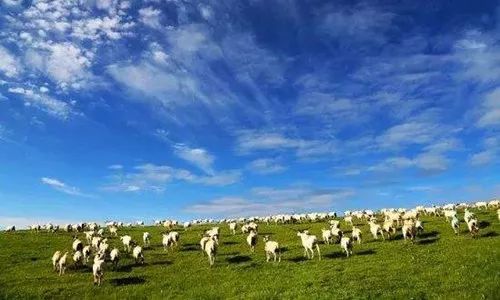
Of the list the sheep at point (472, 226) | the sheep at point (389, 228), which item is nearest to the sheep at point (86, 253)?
the sheep at point (389, 228)

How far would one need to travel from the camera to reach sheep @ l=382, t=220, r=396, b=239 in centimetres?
5066

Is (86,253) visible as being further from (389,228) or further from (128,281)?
(389,228)

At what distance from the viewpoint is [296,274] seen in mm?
37750

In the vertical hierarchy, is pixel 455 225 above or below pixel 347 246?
above

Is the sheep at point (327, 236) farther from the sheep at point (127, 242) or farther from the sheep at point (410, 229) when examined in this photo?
the sheep at point (127, 242)

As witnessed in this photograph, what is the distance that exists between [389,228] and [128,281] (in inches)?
1032

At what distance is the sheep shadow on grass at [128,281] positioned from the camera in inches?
1559

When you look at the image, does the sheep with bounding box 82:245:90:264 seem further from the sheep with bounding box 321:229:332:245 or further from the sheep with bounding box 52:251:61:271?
the sheep with bounding box 321:229:332:245

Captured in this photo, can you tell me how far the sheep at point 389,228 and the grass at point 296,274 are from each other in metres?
0.88

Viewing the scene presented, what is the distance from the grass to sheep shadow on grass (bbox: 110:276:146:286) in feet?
0.25

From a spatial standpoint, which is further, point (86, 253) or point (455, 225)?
point (455, 225)

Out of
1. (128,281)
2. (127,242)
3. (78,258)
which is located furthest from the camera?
(127,242)

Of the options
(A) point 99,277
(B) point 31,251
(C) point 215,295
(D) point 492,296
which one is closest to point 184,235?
(B) point 31,251

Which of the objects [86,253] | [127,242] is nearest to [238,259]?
[127,242]
